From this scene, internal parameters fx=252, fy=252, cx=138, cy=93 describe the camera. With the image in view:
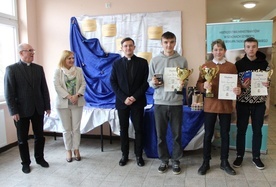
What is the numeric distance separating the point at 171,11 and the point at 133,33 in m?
0.66

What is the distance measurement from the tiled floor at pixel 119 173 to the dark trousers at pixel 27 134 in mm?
159

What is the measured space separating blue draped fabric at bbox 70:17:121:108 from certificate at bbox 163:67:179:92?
143 cm

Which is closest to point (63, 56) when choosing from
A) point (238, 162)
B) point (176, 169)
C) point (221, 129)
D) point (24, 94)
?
point (24, 94)

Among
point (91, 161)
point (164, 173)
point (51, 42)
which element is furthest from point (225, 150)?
point (51, 42)

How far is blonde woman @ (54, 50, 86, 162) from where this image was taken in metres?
3.06

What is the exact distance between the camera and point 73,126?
320cm

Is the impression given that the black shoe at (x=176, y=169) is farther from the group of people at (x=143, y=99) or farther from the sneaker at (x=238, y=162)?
the sneaker at (x=238, y=162)

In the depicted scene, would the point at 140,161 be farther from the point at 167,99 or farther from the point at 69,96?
the point at 69,96

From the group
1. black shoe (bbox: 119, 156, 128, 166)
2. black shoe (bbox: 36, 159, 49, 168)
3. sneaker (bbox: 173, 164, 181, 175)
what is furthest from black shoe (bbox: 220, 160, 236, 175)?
black shoe (bbox: 36, 159, 49, 168)

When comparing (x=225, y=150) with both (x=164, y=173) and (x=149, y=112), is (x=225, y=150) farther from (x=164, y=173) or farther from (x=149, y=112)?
(x=149, y=112)

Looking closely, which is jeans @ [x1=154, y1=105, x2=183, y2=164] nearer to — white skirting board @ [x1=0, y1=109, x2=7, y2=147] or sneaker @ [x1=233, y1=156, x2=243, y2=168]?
sneaker @ [x1=233, y1=156, x2=243, y2=168]

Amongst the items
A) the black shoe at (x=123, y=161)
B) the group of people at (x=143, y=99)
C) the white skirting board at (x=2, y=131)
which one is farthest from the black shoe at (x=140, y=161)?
the white skirting board at (x=2, y=131)

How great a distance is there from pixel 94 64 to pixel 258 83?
7.95 feet

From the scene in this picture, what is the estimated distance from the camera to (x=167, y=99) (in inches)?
107
